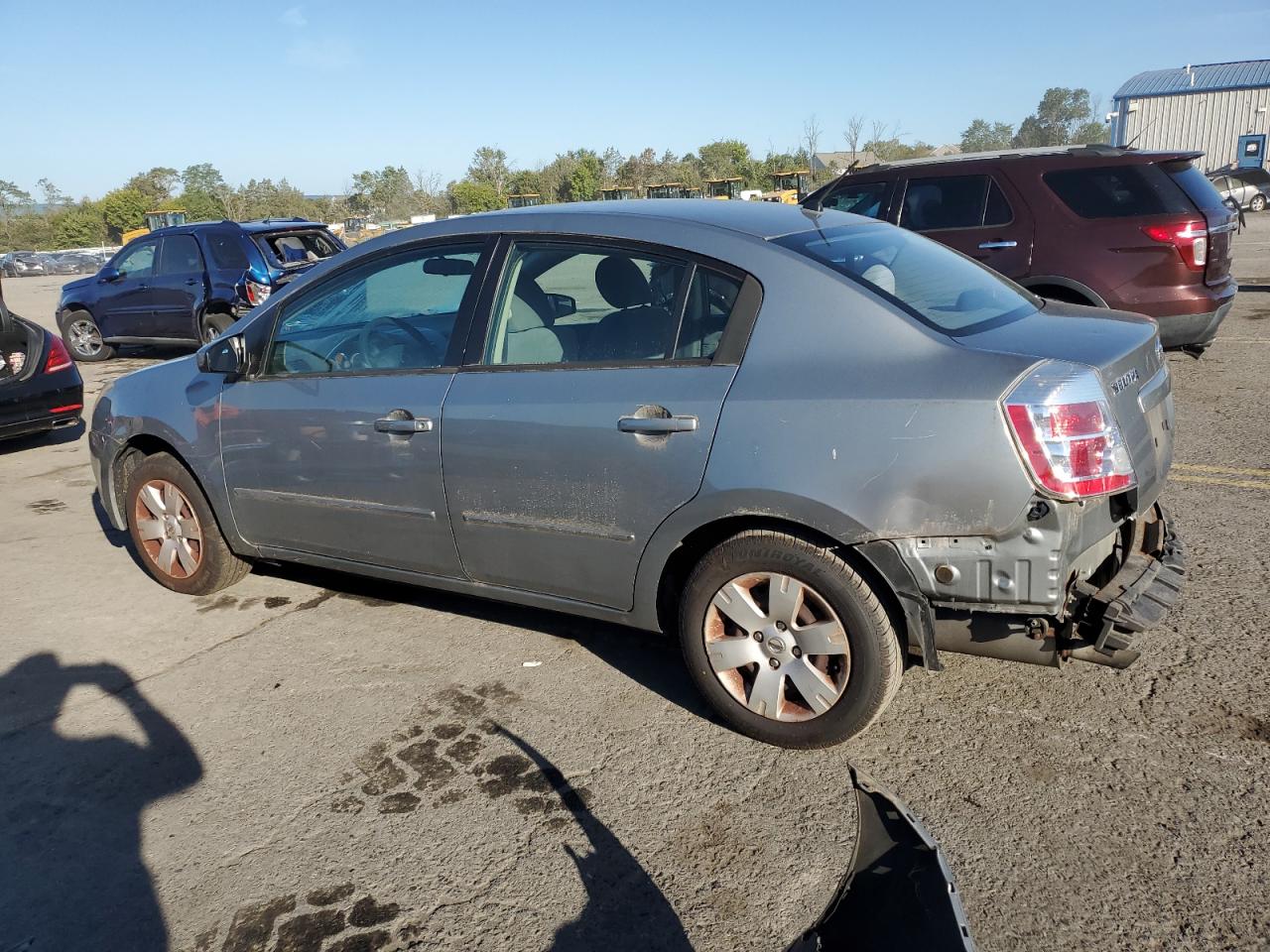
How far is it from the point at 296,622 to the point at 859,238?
2.99 metres

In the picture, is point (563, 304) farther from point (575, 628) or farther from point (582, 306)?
point (575, 628)

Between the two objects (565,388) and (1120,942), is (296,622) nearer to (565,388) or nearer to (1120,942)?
(565,388)

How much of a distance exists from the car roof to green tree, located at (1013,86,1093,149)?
408 feet

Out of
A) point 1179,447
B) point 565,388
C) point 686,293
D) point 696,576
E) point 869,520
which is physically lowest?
point 1179,447

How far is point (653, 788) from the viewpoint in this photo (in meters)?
3.07

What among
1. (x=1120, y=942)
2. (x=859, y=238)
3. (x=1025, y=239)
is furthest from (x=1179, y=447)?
(x=1120, y=942)

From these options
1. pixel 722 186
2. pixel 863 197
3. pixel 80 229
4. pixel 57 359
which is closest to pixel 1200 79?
pixel 722 186

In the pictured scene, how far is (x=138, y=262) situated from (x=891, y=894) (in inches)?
545

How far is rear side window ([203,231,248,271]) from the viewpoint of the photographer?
12.0 m

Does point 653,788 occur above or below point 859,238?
below

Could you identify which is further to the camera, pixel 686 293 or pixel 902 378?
pixel 686 293

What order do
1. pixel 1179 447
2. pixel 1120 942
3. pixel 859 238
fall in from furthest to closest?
pixel 1179 447 < pixel 859 238 < pixel 1120 942

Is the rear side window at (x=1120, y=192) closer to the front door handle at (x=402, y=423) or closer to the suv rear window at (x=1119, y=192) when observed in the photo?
the suv rear window at (x=1119, y=192)

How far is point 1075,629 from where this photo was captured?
297 centimetres
